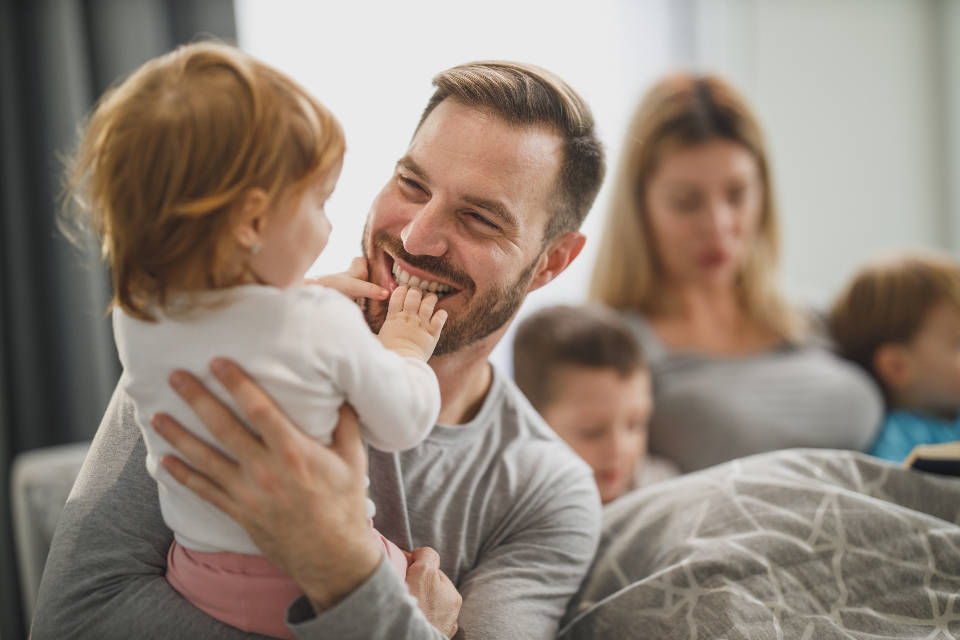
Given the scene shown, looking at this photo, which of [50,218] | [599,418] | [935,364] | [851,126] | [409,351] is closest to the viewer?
[409,351]

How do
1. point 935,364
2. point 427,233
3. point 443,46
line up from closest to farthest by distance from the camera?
point 427,233 < point 935,364 < point 443,46

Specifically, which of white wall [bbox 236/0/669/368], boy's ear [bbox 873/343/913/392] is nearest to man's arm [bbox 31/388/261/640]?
white wall [bbox 236/0/669/368]

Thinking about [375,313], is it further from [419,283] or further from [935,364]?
[935,364]

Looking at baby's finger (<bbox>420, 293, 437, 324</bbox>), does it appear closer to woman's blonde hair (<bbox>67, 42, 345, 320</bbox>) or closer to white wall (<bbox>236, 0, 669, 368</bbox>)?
woman's blonde hair (<bbox>67, 42, 345, 320</bbox>)

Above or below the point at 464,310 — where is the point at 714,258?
below

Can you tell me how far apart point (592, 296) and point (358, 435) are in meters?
1.55

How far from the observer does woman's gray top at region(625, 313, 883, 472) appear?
1.95 metres

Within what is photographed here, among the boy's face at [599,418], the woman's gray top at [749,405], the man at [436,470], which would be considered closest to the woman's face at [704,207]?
the woman's gray top at [749,405]

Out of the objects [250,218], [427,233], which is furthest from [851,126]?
[250,218]

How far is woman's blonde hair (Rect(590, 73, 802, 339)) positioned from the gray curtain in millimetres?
1164

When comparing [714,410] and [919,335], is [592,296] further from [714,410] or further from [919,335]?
[919,335]

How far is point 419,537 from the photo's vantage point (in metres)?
1.05

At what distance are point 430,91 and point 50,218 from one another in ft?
5.21

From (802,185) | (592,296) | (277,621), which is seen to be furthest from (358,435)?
(802,185)
